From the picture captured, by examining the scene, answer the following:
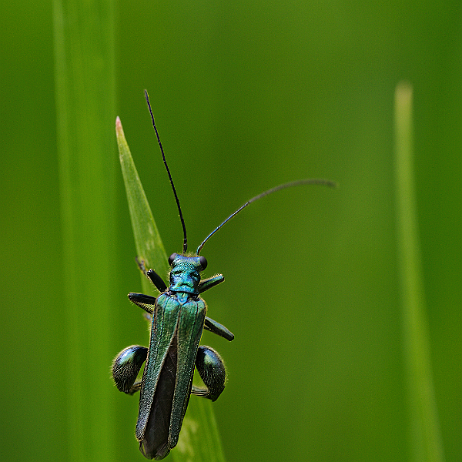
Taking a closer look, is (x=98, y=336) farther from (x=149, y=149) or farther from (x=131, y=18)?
(x=131, y=18)

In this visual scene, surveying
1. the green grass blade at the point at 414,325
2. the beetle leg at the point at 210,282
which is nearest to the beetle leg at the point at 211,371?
the beetle leg at the point at 210,282

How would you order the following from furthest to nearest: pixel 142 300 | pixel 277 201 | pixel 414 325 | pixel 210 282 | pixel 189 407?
pixel 277 201
pixel 210 282
pixel 142 300
pixel 189 407
pixel 414 325

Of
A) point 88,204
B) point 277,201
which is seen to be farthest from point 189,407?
point 277,201

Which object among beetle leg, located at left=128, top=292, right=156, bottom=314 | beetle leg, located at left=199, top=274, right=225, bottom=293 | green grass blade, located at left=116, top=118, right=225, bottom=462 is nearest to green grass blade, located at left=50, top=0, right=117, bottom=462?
green grass blade, located at left=116, top=118, right=225, bottom=462

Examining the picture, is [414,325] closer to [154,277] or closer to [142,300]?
[154,277]

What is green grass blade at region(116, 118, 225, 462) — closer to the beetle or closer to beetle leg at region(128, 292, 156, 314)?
the beetle
